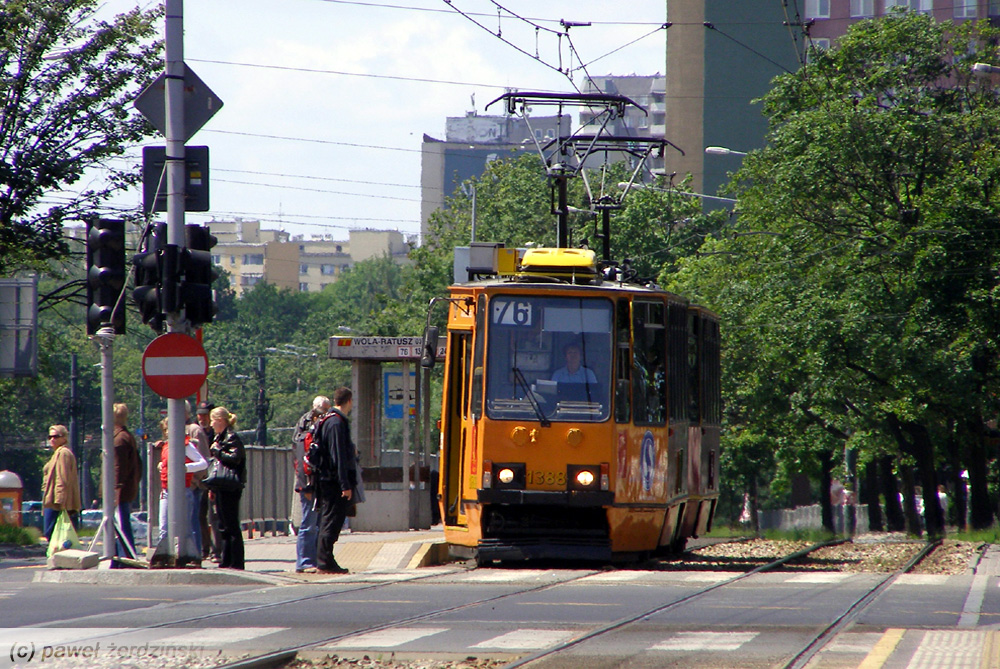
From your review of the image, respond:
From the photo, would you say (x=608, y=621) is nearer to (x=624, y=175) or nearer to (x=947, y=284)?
(x=947, y=284)

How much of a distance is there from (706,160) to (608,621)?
2855 inches

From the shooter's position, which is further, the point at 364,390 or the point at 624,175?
the point at 624,175

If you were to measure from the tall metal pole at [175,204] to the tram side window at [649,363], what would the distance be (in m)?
4.36

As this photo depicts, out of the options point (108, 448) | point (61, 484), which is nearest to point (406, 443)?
point (61, 484)

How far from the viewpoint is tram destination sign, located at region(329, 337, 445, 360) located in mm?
20750

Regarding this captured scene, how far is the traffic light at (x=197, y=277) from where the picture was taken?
1355 centimetres

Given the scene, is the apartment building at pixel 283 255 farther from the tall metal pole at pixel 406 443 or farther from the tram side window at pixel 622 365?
the tram side window at pixel 622 365

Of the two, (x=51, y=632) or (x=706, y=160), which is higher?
(x=706, y=160)

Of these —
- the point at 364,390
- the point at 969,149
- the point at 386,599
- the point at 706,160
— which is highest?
the point at 706,160

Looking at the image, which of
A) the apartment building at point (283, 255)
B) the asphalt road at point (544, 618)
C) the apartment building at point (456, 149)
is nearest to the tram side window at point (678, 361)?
the asphalt road at point (544, 618)

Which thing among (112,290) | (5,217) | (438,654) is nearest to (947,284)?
(5,217)

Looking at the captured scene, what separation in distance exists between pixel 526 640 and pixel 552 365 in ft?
20.7

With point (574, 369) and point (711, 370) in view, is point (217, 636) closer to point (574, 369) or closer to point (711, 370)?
point (574, 369)

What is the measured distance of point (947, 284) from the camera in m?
35.2
